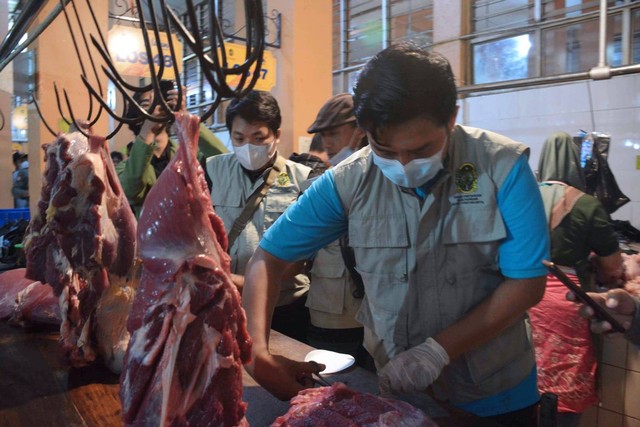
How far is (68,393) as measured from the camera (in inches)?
59.1

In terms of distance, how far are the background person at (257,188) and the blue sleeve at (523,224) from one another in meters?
1.41

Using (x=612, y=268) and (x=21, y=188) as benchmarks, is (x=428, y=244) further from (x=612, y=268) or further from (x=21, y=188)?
(x=21, y=188)

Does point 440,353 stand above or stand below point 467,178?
below

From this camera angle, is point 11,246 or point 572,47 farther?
point 572,47

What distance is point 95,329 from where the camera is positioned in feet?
5.62

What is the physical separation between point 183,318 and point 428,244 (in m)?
0.83

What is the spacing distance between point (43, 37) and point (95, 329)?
4063 millimetres

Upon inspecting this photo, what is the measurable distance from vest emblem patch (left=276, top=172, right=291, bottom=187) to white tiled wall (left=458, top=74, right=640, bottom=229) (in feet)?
15.9

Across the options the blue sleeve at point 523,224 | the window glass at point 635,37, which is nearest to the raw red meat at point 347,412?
the blue sleeve at point 523,224

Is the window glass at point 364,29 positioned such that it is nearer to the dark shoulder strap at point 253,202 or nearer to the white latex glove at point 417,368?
the dark shoulder strap at point 253,202

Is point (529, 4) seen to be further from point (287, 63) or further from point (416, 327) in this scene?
point (416, 327)

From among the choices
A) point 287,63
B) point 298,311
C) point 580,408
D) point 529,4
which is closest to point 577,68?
point 529,4

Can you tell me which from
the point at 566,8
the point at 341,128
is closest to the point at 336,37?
the point at 566,8

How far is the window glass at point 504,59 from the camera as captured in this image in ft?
22.6
